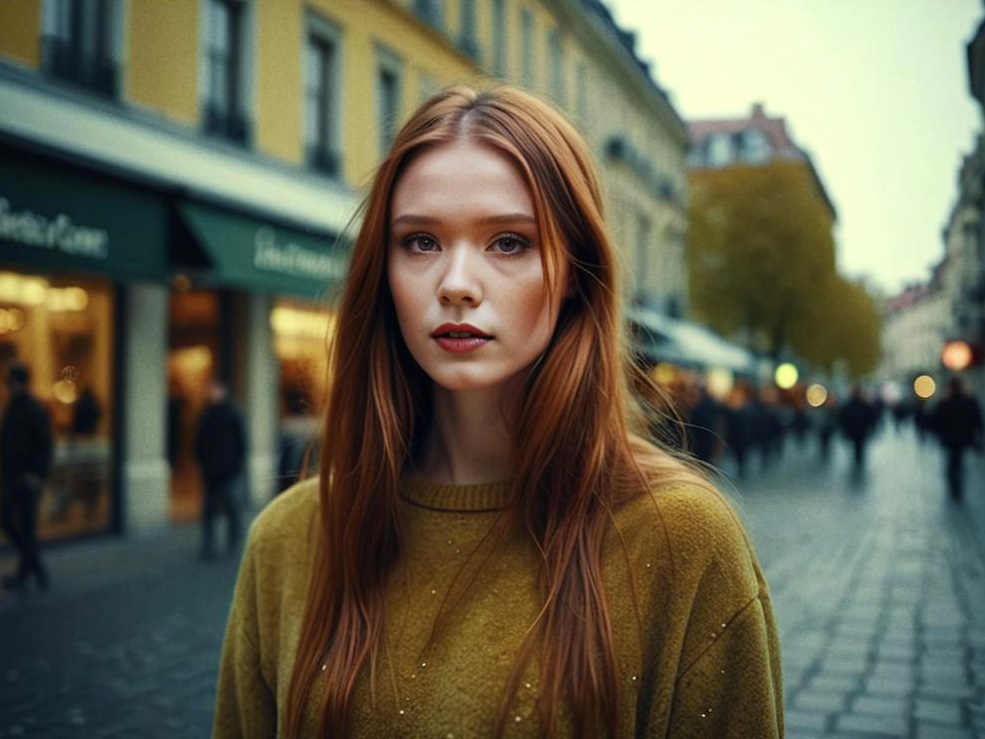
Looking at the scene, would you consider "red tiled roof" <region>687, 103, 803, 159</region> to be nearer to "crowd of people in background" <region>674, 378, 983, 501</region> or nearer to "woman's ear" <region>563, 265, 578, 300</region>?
"woman's ear" <region>563, 265, 578, 300</region>

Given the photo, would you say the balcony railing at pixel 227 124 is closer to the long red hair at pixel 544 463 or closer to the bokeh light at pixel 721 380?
the long red hair at pixel 544 463

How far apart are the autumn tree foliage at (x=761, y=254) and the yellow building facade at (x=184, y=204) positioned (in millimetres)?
16183

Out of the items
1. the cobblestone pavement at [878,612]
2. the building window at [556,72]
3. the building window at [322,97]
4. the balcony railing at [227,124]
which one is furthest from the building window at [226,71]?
the cobblestone pavement at [878,612]

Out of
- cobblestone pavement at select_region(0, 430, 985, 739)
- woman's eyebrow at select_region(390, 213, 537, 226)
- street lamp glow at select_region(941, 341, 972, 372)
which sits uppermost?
street lamp glow at select_region(941, 341, 972, 372)

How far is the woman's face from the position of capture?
1.42 m

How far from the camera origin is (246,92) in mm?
12938

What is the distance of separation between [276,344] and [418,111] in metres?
12.9

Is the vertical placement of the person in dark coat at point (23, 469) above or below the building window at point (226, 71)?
below

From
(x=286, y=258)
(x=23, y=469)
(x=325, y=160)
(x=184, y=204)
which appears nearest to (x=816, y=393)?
(x=325, y=160)

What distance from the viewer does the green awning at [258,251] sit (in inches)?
446

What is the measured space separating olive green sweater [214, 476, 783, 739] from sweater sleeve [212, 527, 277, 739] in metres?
0.10

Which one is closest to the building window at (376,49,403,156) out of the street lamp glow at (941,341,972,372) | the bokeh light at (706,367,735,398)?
the street lamp glow at (941,341,972,372)

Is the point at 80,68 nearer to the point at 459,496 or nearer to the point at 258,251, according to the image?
the point at 258,251

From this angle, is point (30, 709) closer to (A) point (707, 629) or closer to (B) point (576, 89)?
(A) point (707, 629)
